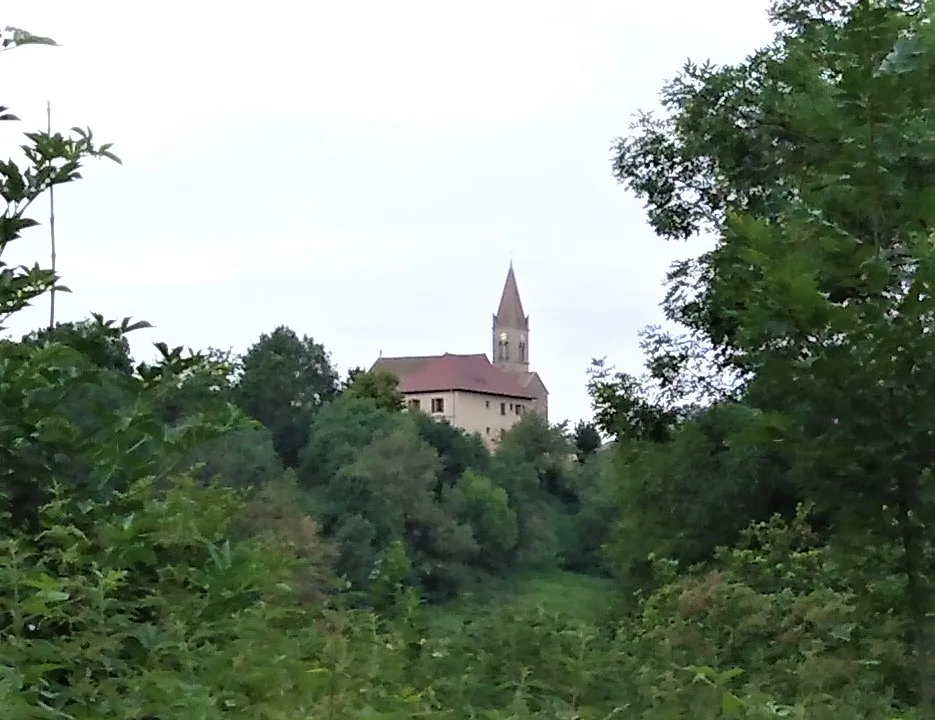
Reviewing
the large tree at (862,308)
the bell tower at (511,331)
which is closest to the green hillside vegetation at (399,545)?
the large tree at (862,308)

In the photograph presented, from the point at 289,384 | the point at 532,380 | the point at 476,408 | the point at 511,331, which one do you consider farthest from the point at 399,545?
the point at 511,331

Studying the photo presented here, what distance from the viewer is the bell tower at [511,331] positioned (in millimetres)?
126250

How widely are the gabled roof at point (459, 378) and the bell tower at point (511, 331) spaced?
24.3m

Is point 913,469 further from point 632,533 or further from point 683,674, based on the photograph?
point 632,533

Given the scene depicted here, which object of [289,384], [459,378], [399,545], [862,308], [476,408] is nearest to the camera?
[862,308]

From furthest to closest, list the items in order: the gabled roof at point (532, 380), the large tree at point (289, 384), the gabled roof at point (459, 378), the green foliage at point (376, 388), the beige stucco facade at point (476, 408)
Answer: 1. the gabled roof at point (532, 380)
2. the gabled roof at point (459, 378)
3. the beige stucco facade at point (476, 408)
4. the green foliage at point (376, 388)
5. the large tree at point (289, 384)

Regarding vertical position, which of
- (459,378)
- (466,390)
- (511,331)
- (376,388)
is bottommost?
(376,388)

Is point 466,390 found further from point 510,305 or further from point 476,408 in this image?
point 510,305

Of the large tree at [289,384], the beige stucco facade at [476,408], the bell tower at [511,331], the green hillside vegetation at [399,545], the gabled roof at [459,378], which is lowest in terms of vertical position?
the green hillside vegetation at [399,545]

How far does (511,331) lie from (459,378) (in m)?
32.6

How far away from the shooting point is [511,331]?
418 feet

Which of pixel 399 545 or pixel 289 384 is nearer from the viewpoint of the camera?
pixel 399 545

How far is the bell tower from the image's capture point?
12625 centimetres

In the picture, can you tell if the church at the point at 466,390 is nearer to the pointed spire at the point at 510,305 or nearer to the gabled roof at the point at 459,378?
the gabled roof at the point at 459,378
